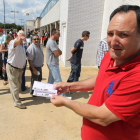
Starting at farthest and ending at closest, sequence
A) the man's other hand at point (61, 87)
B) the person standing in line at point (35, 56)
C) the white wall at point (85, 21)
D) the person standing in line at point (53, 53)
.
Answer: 1. the white wall at point (85, 21)
2. the person standing in line at point (35, 56)
3. the person standing in line at point (53, 53)
4. the man's other hand at point (61, 87)

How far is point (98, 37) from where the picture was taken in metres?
7.92

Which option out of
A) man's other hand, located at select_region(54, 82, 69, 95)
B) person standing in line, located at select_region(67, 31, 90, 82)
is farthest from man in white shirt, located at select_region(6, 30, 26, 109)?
man's other hand, located at select_region(54, 82, 69, 95)

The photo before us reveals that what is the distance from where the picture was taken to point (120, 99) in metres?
0.94

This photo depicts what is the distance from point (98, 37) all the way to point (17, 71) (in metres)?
5.62

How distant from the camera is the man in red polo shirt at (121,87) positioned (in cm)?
92

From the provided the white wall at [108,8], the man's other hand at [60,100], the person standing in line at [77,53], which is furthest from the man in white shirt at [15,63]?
the white wall at [108,8]

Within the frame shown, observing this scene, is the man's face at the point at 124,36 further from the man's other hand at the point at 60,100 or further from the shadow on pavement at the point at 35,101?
the shadow on pavement at the point at 35,101

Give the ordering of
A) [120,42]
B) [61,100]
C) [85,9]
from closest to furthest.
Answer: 1. [120,42]
2. [61,100]
3. [85,9]

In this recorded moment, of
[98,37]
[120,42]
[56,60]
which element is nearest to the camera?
[120,42]

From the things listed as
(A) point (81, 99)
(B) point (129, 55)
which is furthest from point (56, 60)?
(B) point (129, 55)

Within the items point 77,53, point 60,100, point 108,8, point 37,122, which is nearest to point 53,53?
point 77,53

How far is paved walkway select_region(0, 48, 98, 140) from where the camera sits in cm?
273

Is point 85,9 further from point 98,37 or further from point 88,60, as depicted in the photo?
point 88,60

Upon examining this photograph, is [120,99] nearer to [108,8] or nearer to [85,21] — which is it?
[85,21]
